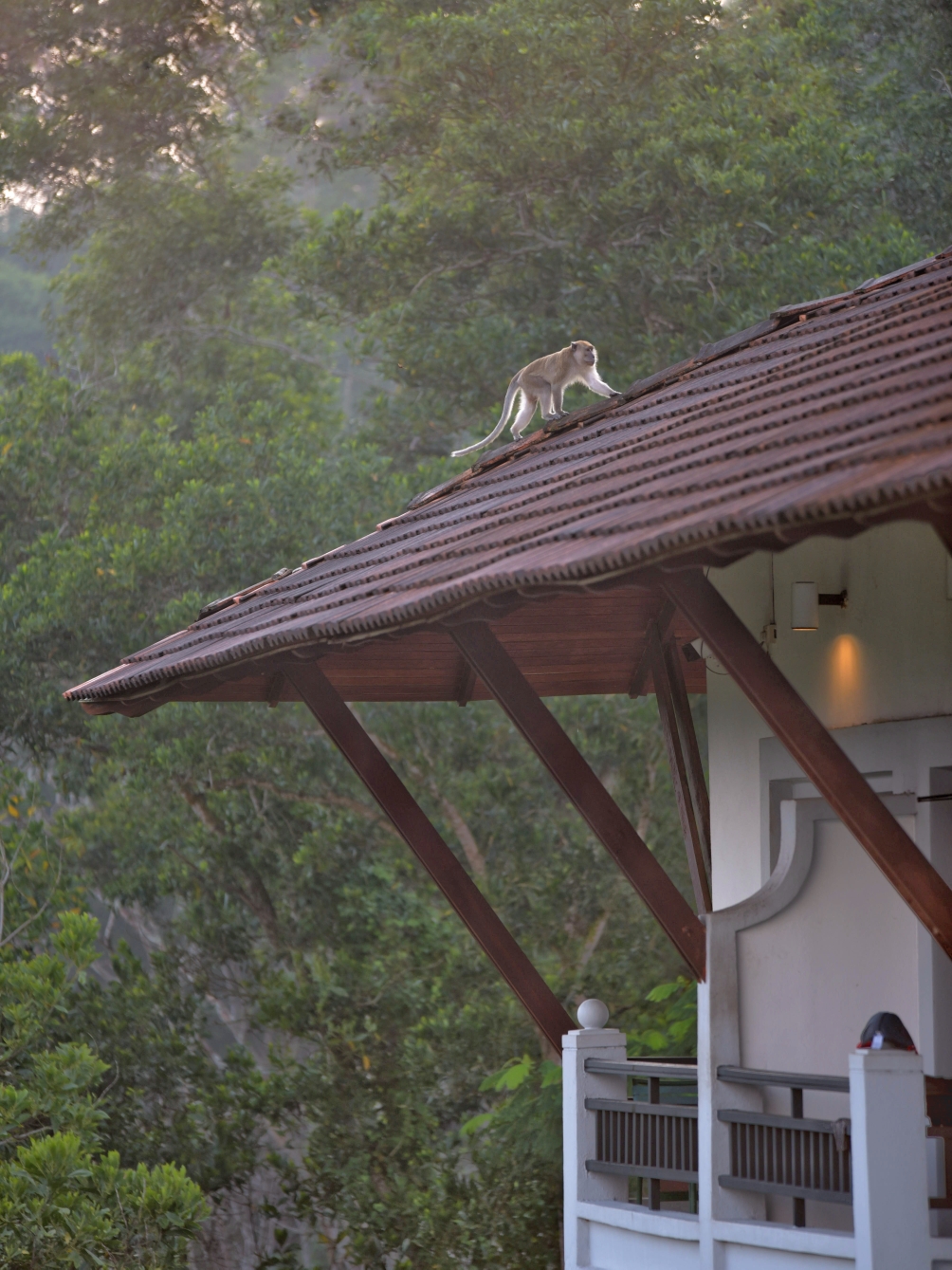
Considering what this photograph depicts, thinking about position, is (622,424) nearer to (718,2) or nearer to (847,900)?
(847,900)

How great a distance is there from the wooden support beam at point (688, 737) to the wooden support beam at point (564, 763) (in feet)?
2.20

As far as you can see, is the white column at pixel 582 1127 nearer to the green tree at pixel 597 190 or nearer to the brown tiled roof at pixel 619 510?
the brown tiled roof at pixel 619 510

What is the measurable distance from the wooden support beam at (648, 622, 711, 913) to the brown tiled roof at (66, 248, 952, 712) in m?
0.29

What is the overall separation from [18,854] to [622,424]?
28.1 ft

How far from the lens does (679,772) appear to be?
634cm

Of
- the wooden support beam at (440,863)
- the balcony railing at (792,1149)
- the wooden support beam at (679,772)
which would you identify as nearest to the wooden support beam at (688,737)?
the wooden support beam at (679,772)

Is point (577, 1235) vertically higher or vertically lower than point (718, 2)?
lower

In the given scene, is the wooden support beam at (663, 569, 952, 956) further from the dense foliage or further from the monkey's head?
the dense foliage

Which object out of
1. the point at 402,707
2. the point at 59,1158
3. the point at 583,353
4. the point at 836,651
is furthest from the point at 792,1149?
the point at 402,707

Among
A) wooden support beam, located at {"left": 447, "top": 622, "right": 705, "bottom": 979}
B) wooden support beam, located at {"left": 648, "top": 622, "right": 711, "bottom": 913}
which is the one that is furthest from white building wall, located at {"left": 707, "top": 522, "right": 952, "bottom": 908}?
wooden support beam, located at {"left": 447, "top": 622, "right": 705, "bottom": 979}

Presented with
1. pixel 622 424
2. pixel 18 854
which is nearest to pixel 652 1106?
pixel 622 424

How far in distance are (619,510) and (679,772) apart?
1.96 m

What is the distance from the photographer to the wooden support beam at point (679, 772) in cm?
615

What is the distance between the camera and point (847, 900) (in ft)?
19.7
